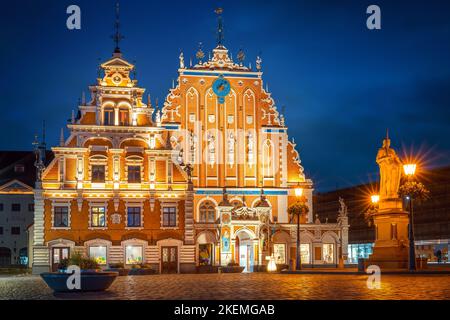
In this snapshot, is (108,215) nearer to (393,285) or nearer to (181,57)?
(181,57)

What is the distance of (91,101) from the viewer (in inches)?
2315

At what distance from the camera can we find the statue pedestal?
38.1 metres

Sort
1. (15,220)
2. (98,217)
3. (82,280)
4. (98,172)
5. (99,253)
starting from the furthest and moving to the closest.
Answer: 1. (15,220)
2. (98,172)
3. (98,217)
4. (99,253)
5. (82,280)

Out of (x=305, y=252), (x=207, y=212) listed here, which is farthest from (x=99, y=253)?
(x=305, y=252)

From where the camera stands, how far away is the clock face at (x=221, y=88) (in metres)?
68.9

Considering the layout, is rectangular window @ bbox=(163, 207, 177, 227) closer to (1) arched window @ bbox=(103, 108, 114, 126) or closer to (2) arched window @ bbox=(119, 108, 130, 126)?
(2) arched window @ bbox=(119, 108, 130, 126)

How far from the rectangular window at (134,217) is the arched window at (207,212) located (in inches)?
393

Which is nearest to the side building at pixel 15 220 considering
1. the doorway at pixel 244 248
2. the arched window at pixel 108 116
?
the arched window at pixel 108 116

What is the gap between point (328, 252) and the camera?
216 ft

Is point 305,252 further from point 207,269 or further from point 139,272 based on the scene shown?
point 139,272

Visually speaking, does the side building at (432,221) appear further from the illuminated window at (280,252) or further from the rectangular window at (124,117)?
the rectangular window at (124,117)

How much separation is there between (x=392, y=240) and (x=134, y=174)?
25.8 meters

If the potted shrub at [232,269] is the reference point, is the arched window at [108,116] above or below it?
above
